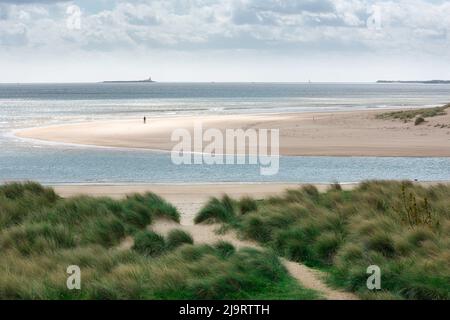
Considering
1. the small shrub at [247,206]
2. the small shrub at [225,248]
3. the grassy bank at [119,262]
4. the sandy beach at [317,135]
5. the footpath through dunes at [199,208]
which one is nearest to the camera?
the grassy bank at [119,262]

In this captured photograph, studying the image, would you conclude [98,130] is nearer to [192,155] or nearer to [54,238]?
[192,155]

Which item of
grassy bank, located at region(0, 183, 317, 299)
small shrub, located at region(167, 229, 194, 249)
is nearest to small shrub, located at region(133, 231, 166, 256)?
grassy bank, located at region(0, 183, 317, 299)

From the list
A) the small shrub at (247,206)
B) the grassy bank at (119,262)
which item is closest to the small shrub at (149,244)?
the grassy bank at (119,262)

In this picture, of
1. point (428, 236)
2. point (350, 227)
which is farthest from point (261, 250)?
point (428, 236)

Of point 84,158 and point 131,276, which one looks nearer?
point 131,276

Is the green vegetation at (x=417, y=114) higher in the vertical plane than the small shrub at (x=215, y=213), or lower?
higher

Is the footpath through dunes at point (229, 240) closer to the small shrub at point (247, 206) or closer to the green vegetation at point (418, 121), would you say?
the small shrub at point (247, 206)
